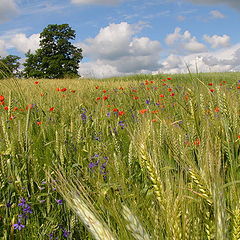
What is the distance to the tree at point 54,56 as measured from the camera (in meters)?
40.0

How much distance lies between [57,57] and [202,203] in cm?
4210

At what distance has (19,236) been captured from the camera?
59.2 inches

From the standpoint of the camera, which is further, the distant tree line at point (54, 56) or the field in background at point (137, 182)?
the distant tree line at point (54, 56)

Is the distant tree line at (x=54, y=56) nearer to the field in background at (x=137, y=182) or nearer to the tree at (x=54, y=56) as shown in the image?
the tree at (x=54, y=56)

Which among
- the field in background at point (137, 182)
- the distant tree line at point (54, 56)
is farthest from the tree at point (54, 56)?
the field in background at point (137, 182)

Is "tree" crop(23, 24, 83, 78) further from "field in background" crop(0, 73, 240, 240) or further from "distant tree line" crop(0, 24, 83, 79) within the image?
"field in background" crop(0, 73, 240, 240)

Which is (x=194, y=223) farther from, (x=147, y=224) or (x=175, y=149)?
(x=175, y=149)

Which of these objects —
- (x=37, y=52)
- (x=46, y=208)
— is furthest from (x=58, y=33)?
(x=46, y=208)

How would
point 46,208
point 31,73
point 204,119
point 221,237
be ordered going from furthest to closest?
1. point 31,73
2. point 46,208
3. point 204,119
4. point 221,237

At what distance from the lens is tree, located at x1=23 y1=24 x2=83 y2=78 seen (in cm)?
4003

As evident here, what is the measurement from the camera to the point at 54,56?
134 feet

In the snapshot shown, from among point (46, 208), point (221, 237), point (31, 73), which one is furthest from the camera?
point (31, 73)

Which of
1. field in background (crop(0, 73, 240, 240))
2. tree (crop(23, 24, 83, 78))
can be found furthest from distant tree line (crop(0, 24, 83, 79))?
field in background (crop(0, 73, 240, 240))

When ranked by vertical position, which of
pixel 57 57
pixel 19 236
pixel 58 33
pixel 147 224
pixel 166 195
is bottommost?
pixel 19 236
